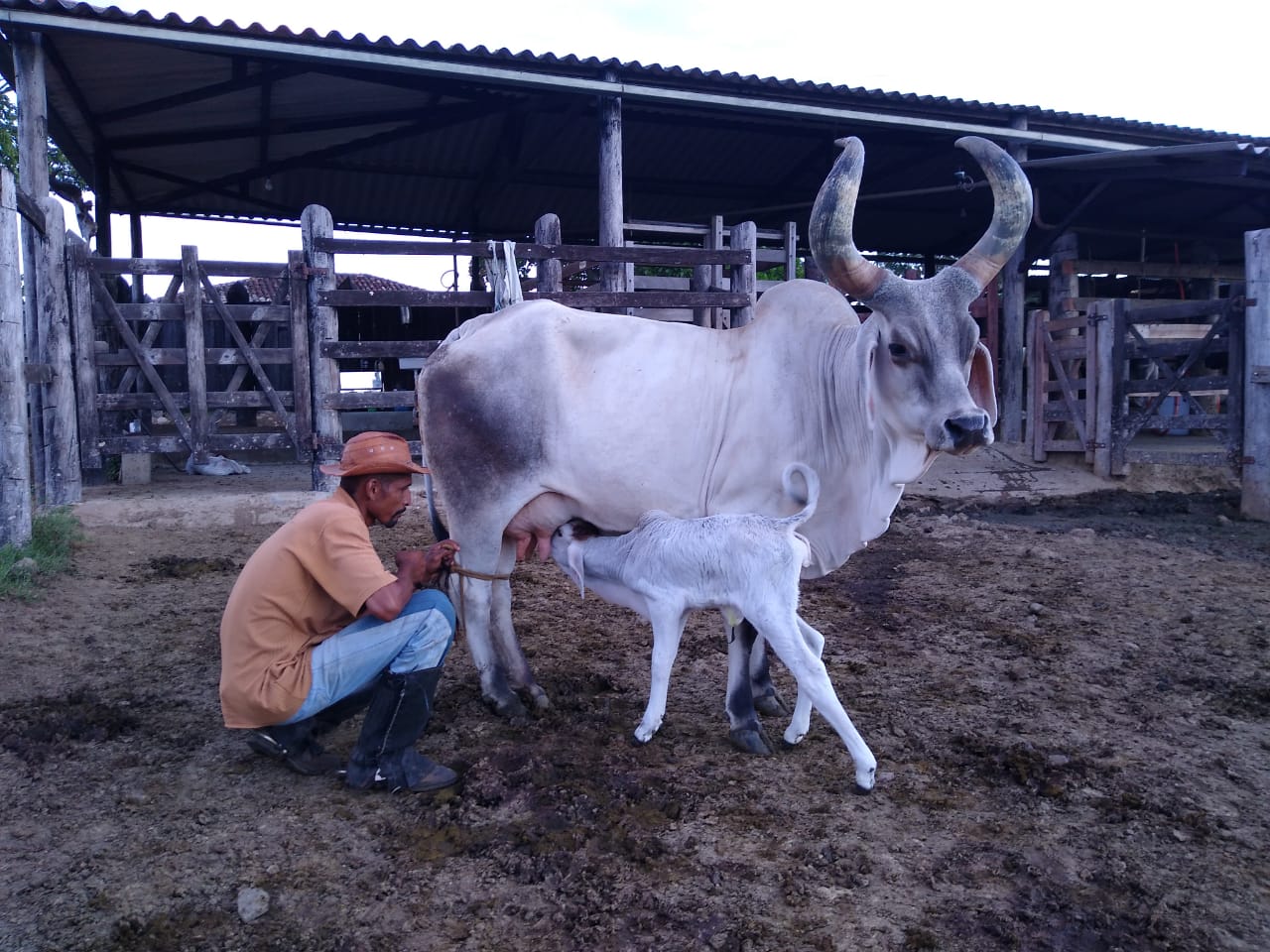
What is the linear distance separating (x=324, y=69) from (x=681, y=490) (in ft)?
23.2

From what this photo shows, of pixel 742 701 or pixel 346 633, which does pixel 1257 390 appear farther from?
pixel 346 633

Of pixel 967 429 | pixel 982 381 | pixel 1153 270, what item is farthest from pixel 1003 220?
pixel 1153 270

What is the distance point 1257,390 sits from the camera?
27.7ft

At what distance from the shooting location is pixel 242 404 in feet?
27.0

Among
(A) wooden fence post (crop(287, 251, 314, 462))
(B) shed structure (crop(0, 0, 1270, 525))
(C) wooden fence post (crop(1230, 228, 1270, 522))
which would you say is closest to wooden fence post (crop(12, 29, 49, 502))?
(B) shed structure (crop(0, 0, 1270, 525))

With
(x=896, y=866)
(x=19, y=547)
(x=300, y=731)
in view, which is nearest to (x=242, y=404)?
(x=19, y=547)

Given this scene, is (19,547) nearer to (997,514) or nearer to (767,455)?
(767,455)

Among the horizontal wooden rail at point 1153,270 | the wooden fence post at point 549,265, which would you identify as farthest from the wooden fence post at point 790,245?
the horizontal wooden rail at point 1153,270

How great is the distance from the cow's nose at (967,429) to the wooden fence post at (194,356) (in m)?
6.65

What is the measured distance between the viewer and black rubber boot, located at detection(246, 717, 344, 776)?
3.44m

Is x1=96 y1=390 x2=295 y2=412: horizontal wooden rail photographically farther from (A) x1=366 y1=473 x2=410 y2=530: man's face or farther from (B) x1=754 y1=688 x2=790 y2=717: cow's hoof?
(B) x1=754 y1=688 x2=790 y2=717: cow's hoof

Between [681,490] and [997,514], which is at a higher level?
[681,490]

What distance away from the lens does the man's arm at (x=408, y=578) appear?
318 centimetres

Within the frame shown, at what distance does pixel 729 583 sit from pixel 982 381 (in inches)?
61.4
